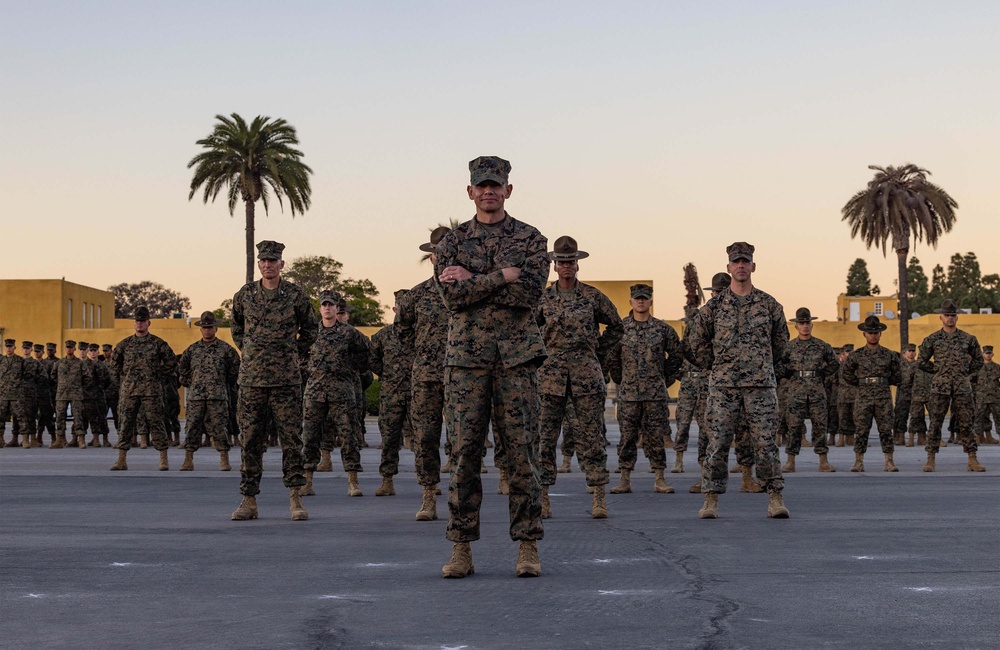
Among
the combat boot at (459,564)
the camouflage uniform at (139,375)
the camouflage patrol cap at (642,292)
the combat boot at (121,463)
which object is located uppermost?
the camouflage patrol cap at (642,292)

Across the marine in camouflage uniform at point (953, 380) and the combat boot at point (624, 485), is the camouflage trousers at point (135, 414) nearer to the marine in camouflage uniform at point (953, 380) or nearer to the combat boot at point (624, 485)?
the combat boot at point (624, 485)

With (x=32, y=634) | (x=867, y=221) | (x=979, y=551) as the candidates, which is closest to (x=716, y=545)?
(x=979, y=551)

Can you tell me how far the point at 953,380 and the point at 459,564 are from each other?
11.4 meters

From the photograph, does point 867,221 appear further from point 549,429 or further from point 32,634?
point 32,634

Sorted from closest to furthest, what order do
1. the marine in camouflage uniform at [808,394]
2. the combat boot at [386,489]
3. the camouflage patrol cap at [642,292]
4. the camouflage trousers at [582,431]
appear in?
the camouflage trousers at [582,431]
the combat boot at [386,489]
the camouflage patrol cap at [642,292]
the marine in camouflage uniform at [808,394]

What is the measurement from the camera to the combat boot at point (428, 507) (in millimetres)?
10773

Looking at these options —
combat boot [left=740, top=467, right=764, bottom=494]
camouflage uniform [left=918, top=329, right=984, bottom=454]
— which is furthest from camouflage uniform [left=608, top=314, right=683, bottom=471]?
camouflage uniform [left=918, top=329, right=984, bottom=454]

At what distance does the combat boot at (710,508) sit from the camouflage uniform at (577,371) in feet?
3.33

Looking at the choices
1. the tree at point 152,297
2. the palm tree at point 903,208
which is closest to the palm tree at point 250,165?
the palm tree at point 903,208

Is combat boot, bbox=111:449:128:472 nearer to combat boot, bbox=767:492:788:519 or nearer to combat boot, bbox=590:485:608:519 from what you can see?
combat boot, bbox=590:485:608:519

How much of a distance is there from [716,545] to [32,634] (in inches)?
184

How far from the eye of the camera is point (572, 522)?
10.5m

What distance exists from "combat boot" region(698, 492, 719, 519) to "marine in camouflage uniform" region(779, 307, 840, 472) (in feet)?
21.0

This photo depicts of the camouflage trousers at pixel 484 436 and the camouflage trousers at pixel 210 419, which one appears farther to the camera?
the camouflage trousers at pixel 210 419
